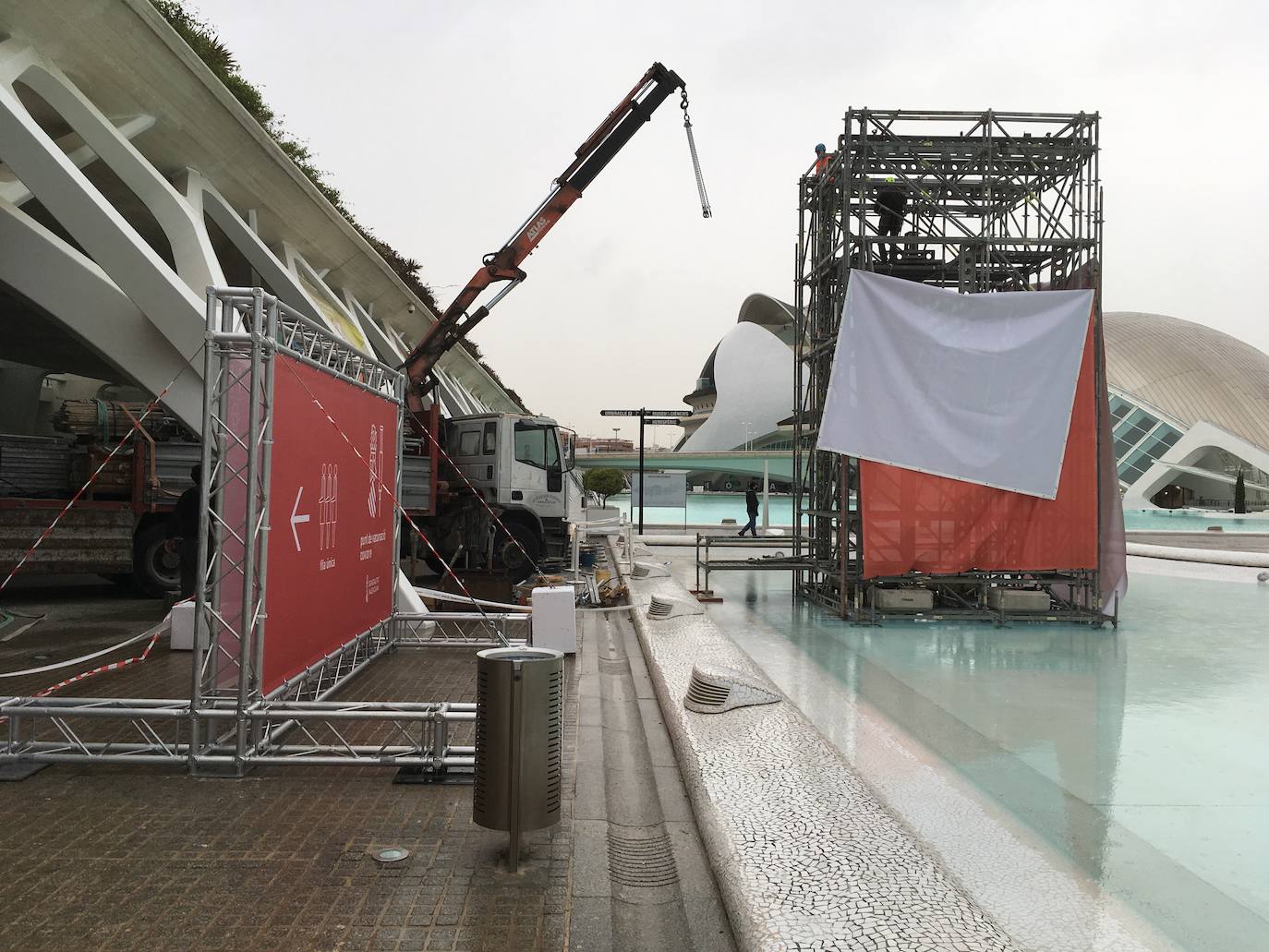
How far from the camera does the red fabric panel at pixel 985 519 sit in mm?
11453

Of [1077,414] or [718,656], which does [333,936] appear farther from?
[1077,414]

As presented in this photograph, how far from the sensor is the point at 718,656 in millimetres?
7848

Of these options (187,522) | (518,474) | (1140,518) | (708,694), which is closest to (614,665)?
(708,694)

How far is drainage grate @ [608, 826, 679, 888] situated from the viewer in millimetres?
3812

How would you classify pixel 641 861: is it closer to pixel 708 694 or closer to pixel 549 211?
pixel 708 694

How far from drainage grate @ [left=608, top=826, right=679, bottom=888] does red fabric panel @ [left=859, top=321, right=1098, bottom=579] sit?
7785 mm

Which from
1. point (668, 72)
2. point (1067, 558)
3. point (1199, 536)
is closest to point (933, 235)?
point (1067, 558)

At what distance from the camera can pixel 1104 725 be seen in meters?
6.68

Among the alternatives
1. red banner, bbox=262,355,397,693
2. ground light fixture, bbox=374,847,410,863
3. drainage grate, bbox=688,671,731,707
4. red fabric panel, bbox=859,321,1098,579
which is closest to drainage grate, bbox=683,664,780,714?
drainage grate, bbox=688,671,731,707

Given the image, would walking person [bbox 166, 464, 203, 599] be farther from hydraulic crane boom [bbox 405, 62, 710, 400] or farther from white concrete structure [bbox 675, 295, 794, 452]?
white concrete structure [bbox 675, 295, 794, 452]

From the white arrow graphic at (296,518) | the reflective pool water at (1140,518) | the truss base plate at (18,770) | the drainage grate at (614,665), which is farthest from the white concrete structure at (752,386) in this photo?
the truss base plate at (18,770)

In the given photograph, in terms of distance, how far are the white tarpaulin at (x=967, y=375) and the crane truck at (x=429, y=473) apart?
526cm

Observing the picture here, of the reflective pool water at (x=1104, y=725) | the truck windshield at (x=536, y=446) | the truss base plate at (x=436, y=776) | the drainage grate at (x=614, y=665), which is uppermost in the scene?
the truck windshield at (x=536, y=446)

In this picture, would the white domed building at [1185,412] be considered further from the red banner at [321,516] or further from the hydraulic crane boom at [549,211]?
the red banner at [321,516]
